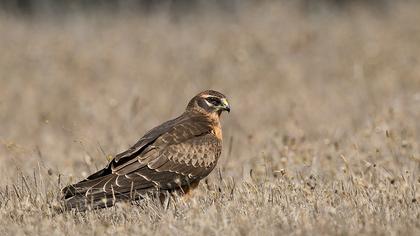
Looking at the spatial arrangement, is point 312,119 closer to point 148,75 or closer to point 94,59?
point 148,75

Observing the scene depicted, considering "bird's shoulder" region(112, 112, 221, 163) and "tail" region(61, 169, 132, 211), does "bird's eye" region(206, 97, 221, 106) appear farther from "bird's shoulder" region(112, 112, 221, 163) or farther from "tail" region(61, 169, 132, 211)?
"tail" region(61, 169, 132, 211)

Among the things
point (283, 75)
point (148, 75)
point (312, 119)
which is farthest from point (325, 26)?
point (312, 119)

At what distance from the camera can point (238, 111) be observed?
1386 cm

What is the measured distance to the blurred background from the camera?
10.4m

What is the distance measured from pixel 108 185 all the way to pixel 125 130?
4721 millimetres

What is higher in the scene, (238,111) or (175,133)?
(175,133)

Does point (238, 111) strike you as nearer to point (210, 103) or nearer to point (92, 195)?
point (210, 103)

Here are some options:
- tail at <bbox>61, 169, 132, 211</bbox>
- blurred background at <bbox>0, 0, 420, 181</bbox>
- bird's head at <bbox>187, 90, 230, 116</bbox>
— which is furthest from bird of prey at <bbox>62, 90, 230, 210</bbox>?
blurred background at <bbox>0, 0, 420, 181</bbox>

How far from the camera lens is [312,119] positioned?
12961 mm

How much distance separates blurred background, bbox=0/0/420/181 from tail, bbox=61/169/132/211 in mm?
1206

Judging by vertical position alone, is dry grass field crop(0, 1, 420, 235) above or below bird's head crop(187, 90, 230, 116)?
below

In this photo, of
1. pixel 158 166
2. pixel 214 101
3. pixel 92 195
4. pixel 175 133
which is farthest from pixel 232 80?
pixel 92 195

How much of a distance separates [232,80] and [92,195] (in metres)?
8.64

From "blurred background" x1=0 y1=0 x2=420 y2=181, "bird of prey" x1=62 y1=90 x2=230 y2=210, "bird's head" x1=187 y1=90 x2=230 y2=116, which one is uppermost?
"bird's head" x1=187 y1=90 x2=230 y2=116
